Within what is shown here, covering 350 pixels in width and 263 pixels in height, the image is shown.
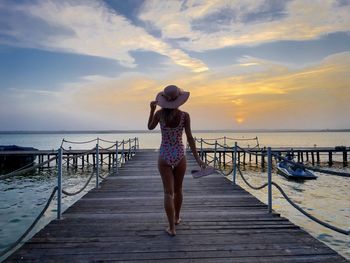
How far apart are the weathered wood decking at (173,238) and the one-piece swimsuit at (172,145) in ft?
3.67

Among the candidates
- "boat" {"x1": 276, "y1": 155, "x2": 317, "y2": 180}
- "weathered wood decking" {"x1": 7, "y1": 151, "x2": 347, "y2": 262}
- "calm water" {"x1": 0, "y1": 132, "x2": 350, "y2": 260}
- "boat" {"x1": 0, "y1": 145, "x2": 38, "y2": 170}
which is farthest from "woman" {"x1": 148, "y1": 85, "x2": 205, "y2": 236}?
"boat" {"x1": 0, "y1": 145, "x2": 38, "y2": 170}

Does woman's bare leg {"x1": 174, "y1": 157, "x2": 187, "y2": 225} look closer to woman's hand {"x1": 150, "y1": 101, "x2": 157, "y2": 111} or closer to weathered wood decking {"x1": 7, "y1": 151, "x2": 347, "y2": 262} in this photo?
weathered wood decking {"x1": 7, "y1": 151, "x2": 347, "y2": 262}

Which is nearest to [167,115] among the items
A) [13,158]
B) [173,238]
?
[173,238]

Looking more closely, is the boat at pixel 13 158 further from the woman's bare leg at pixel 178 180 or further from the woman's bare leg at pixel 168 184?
the woman's bare leg at pixel 168 184

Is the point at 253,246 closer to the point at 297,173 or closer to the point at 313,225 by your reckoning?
the point at 313,225

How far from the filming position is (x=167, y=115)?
4004mm

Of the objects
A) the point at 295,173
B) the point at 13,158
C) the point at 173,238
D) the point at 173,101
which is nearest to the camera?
the point at 173,101

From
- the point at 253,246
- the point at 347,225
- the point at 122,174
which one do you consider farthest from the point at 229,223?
the point at 347,225

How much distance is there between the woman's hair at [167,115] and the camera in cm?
399

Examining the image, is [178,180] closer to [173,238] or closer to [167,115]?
[173,238]

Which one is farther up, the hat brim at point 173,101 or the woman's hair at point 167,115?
the hat brim at point 173,101

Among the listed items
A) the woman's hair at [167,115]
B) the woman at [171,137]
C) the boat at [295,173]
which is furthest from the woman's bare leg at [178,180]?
the boat at [295,173]

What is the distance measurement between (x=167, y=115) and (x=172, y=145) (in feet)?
1.45

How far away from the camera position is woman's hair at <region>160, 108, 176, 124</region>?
3985 mm
